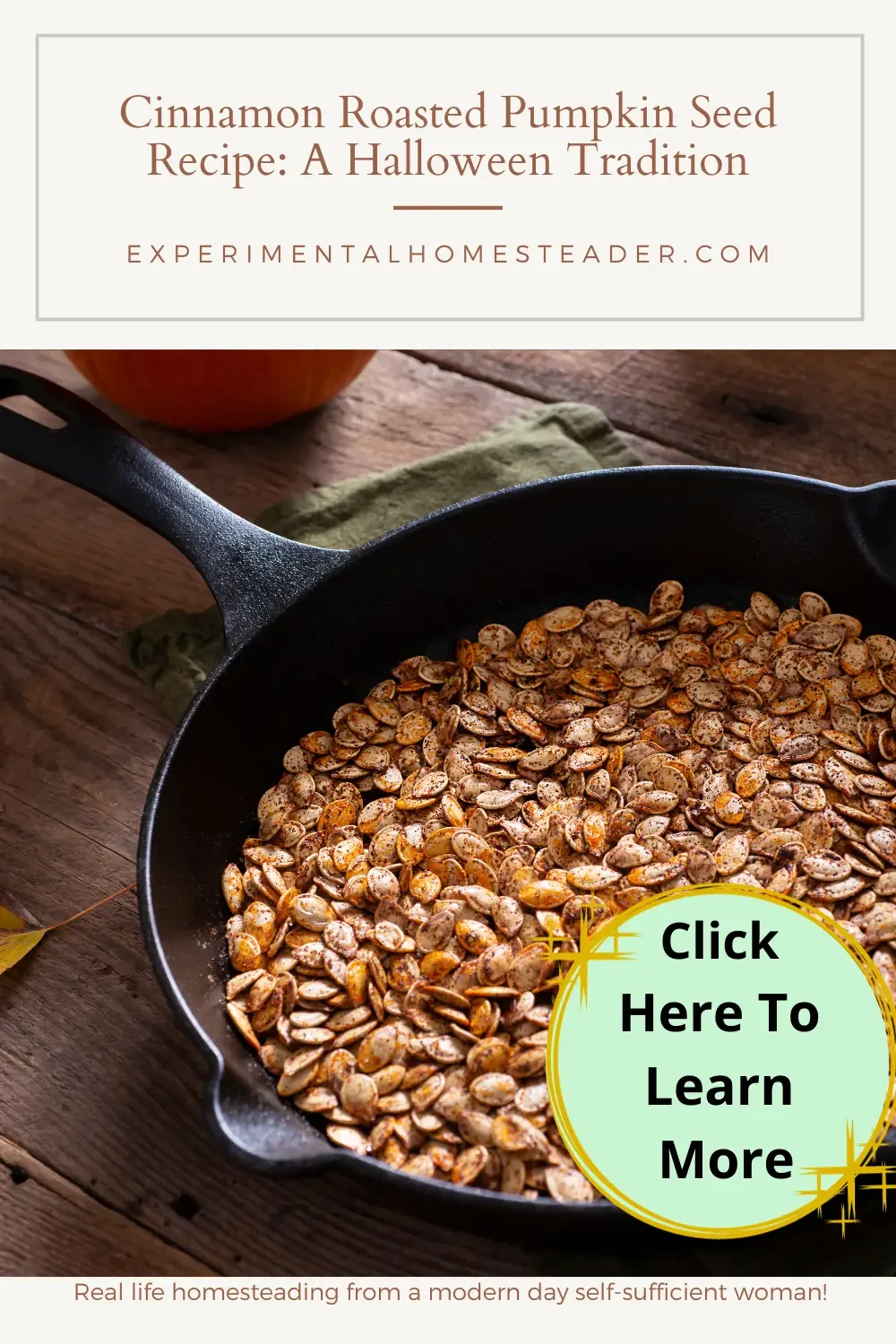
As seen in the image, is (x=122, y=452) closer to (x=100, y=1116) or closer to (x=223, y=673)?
(x=223, y=673)

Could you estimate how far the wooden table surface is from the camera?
763 mm

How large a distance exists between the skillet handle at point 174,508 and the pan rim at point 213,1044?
0.01 meters

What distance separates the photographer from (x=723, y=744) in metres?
0.89

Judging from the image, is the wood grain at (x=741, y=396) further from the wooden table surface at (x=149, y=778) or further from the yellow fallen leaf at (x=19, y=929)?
the yellow fallen leaf at (x=19, y=929)

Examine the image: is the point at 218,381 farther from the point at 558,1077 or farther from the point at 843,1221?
the point at 843,1221

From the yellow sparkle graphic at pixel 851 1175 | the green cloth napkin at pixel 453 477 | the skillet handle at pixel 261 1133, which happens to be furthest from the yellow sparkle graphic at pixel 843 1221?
the green cloth napkin at pixel 453 477

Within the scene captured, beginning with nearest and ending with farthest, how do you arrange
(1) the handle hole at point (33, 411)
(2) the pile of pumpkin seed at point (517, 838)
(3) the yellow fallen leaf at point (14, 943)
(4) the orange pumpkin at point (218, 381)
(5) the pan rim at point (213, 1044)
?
(5) the pan rim at point (213, 1044), (2) the pile of pumpkin seed at point (517, 838), (3) the yellow fallen leaf at point (14, 943), (4) the orange pumpkin at point (218, 381), (1) the handle hole at point (33, 411)

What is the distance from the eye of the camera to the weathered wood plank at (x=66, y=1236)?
2.50 ft

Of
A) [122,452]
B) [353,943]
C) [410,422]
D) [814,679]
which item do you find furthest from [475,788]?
[410,422]

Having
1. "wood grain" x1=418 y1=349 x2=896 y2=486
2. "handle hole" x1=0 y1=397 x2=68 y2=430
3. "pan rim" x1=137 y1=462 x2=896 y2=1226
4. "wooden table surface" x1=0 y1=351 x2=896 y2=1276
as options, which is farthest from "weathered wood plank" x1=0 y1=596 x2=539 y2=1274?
"wood grain" x1=418 y1=349 x2=896 y2=486

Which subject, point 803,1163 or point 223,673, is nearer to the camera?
point 803,1163

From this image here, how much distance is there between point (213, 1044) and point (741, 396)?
0.84 metres

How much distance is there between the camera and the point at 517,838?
85 cm

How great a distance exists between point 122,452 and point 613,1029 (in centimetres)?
54
